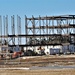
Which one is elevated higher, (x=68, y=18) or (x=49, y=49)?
(x=68, y=18)

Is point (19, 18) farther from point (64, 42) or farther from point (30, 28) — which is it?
point (64, 42)

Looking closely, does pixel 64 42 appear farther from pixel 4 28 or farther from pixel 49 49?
pixel 4 28

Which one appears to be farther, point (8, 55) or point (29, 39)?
point (29, 39)

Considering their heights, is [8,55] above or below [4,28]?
below

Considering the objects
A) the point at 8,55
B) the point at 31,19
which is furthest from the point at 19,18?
the point at 8,55

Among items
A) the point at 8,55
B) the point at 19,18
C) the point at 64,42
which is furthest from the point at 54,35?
the point at 8,55

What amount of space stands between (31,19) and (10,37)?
8301 mm

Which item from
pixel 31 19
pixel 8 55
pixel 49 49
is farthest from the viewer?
pixel 31 19

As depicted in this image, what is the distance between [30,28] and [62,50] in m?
11.9

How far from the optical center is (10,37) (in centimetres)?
9794

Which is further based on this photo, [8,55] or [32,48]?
[32,48]

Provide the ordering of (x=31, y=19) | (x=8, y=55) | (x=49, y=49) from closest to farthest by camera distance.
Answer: (x=8, y=55), (x=49, y=49), (x=31, y=19)

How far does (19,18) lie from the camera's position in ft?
330

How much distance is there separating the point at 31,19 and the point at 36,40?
605 cm
